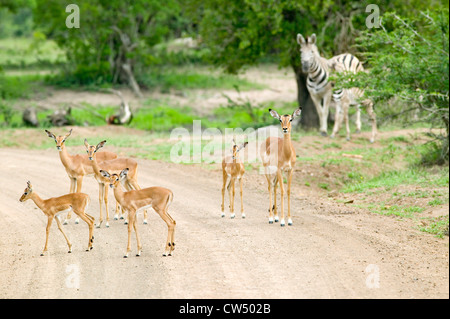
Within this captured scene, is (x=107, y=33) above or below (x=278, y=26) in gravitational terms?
above

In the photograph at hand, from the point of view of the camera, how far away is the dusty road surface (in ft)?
26.6

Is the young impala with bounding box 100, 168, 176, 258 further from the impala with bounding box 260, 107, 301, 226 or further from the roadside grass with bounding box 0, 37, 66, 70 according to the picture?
the roadside grass with bounding box 0, 37, 66, 70

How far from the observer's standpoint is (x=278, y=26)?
69.8 ft

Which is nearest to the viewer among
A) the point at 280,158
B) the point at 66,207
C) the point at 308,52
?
the point at 66,207

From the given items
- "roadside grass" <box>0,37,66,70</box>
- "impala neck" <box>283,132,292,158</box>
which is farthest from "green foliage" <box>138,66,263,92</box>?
"impala neck" <box>283,132,292,158</box>

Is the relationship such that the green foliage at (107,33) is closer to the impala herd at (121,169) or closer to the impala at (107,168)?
the impala herd at (121,169)

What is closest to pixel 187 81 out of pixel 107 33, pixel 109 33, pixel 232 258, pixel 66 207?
pixel 109 33

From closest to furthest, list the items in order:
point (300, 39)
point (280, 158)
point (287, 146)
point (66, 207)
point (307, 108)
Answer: point (66, 207) < point (287, 146) < point (280, 158) < point (300, 39) < point (307, 108)

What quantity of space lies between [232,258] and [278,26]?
43.4ft

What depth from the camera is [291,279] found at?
8398 mm

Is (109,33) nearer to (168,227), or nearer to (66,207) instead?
(66,207)

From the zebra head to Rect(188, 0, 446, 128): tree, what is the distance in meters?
1.29

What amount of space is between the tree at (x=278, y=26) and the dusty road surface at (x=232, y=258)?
985 cm
